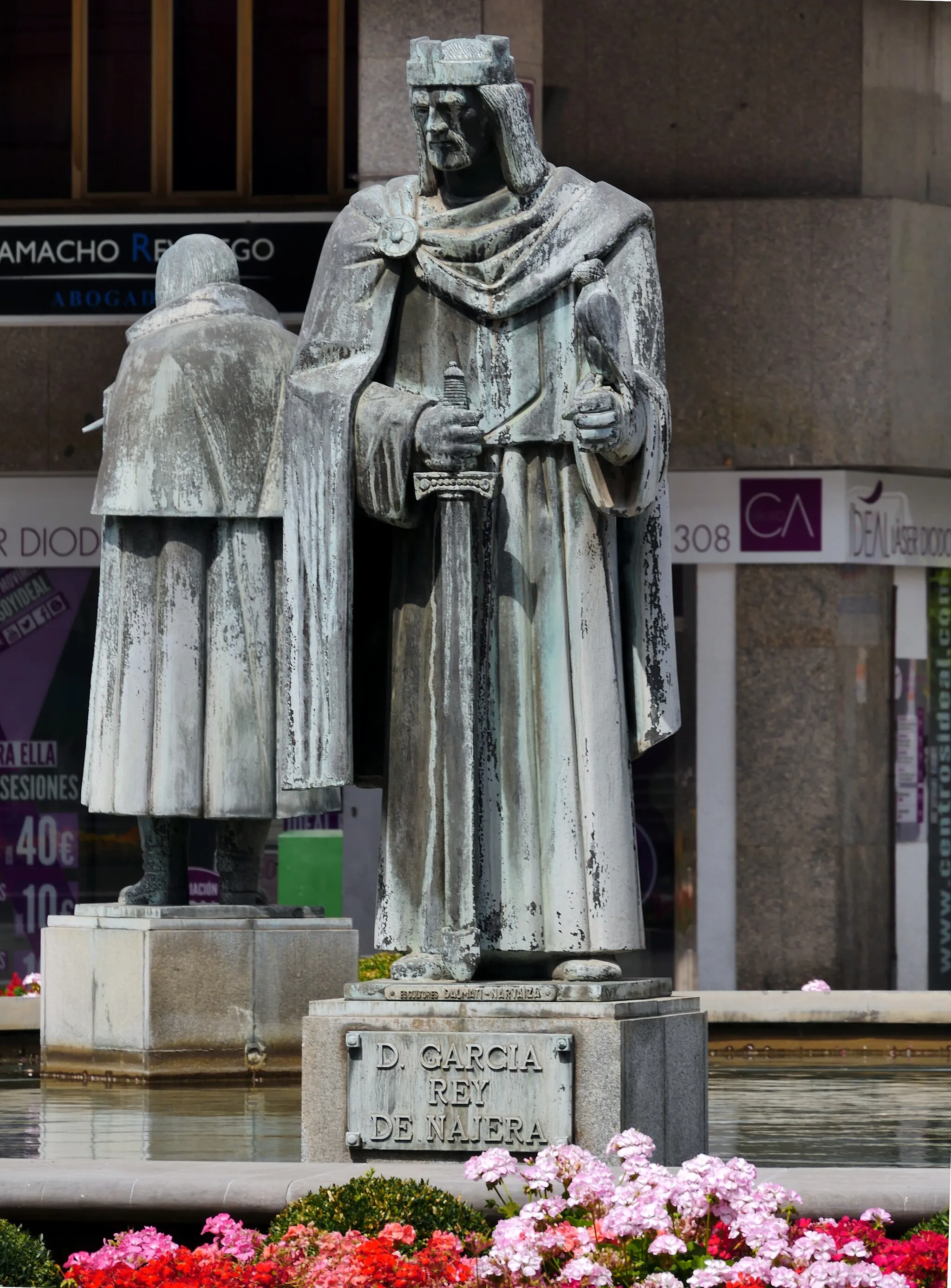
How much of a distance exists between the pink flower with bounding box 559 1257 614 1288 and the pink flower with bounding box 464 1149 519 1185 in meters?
0.42

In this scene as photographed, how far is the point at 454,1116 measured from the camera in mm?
6816

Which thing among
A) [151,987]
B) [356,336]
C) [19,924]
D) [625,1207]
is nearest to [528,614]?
[356,336]

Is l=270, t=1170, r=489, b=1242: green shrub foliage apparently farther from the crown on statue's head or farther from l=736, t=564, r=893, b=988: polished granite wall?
l=736, t=564, r=893, b=988: polished granite wall

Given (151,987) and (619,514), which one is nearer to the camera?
(619,514)

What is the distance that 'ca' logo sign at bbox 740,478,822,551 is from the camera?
18609mm

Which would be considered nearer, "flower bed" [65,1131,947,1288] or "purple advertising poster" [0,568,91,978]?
"flower bed" [65,1131,947,1288]

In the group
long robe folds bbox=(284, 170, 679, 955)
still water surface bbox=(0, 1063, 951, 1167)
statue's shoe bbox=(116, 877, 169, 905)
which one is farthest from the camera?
statue's shoe bbox=(116, 877, 169, 905)

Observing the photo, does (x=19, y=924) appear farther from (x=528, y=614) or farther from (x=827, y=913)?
(x=528, y=614)

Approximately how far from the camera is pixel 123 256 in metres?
18.5

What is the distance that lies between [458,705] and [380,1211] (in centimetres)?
158

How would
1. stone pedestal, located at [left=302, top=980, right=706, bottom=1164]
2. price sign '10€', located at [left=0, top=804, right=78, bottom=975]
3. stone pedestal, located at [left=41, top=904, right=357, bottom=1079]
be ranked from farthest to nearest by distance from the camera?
price sign '10€', located at [left=0, top=804, right=78, bottom=975], stone pedestal, located at [left=41, top=904, right=357, bottom=1079], stone pedestal, located at [left=302, top=980, right=706, bottom=1164]

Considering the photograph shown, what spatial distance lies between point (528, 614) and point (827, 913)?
11.6m

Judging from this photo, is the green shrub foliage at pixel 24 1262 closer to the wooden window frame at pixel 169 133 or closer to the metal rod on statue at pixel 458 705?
the metal rod on statue at pixel 458 705

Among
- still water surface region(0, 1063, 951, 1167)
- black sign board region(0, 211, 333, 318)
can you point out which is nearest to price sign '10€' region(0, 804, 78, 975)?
black sign board region(0, 211, 333, 318)
